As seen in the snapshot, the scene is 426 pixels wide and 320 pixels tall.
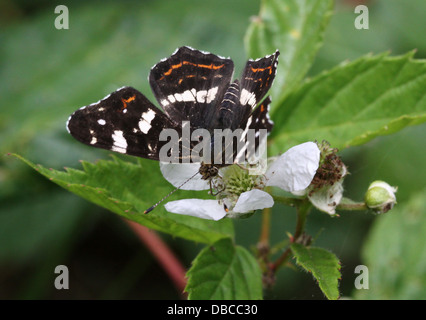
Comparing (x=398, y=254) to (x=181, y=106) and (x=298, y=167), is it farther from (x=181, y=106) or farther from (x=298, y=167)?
(x=181, y=106)

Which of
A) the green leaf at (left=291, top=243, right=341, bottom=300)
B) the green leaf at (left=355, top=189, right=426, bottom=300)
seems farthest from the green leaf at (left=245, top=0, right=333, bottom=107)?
the green leaf at (left=355, top=189, right=426, bottom=300)

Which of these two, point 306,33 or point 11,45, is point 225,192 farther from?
point 11,45

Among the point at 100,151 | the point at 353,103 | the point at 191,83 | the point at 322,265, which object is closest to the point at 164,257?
the point at 100,151

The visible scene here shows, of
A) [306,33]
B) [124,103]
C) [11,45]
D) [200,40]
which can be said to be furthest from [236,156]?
[11,45]

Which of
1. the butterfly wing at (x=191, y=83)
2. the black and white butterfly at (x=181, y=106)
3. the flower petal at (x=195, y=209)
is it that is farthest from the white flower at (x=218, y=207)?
the butterfly wing at (x=191, y=83)

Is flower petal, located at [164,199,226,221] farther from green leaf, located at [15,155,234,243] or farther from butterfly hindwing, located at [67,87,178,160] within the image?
butterfly hindwing, located at [67,87,178,160]

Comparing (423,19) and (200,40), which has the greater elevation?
(423,19)
